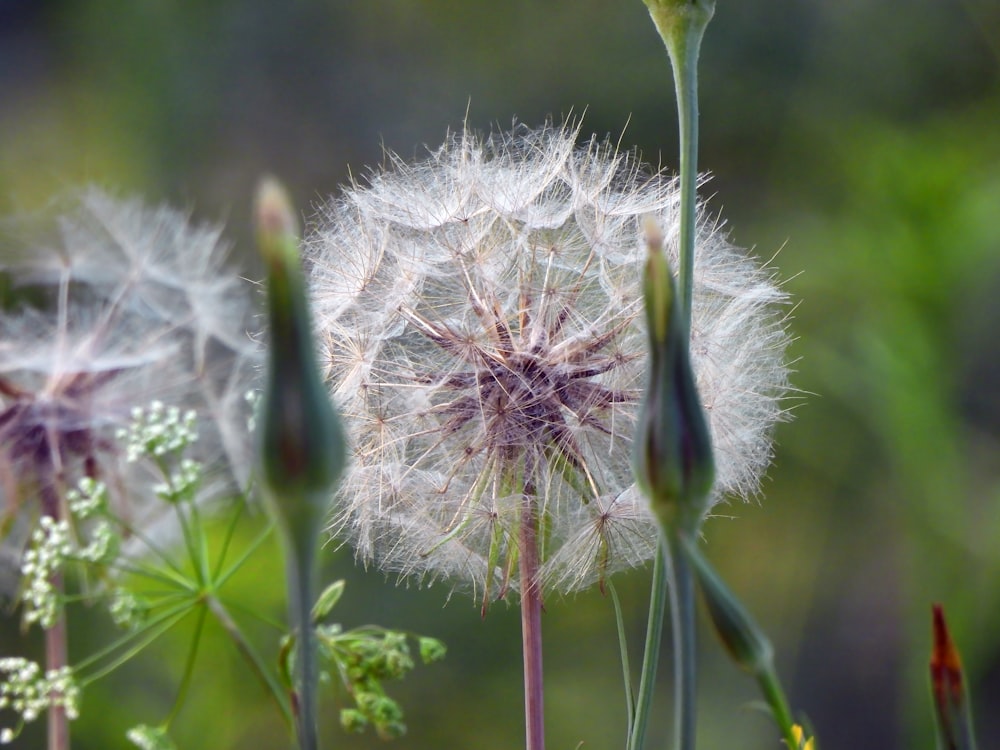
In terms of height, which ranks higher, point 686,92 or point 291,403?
point 686,92

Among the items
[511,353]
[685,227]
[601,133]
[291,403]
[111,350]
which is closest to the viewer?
[291,403]

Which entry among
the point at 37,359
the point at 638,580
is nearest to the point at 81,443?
the point at 37,359

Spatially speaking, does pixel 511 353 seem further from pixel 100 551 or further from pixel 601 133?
pixel 601 133

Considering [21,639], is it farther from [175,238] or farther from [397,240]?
[397,240]

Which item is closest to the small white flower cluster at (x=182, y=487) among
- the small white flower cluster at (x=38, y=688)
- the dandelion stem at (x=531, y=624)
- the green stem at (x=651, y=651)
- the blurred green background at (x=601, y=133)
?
the small white flower cluster at (x=38, y=688)

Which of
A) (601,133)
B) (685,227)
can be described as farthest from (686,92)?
(601,133)

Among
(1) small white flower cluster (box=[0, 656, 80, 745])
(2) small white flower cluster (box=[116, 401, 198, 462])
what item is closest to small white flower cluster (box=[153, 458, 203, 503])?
(2) small white flower cluster (box=[116, 401, 198, 462])
